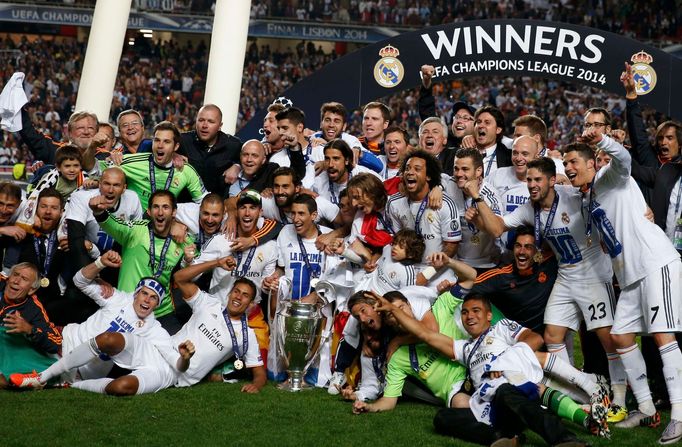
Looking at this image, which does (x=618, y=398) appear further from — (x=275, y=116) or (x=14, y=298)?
(x=14, y=298)

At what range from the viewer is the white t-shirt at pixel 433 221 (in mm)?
7258

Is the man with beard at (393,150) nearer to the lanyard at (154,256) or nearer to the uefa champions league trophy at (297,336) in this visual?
the uefa champions league trophy at (297,336)

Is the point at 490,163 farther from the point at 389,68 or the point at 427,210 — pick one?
the point at 389,68

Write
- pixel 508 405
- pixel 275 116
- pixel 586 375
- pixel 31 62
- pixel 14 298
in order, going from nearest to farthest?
pixel 508 405 < pixel 586 375 < pixel 14 298 < pixel 275 116 < pixel 31 62

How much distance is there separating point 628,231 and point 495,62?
4.18 m

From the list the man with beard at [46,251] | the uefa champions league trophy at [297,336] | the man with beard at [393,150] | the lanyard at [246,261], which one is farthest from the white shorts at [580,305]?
the man with beard at [46,251]

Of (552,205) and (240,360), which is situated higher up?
(552,205)

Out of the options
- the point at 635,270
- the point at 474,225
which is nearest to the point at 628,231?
the point at 635,270

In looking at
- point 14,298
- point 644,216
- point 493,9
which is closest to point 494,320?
point 644,216

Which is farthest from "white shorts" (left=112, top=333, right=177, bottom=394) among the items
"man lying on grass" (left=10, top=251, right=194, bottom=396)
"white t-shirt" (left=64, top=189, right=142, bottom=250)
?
"white t-shirt" (left=64, top=189, right=142, bottom=250)

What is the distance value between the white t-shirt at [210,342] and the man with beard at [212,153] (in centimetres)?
146

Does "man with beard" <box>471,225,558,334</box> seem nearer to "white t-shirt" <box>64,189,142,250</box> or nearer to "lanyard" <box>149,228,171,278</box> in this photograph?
"lanyard" <box>149,228,171,278</box>

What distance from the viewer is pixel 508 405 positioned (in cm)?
554

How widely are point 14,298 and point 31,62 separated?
23.7 metres
